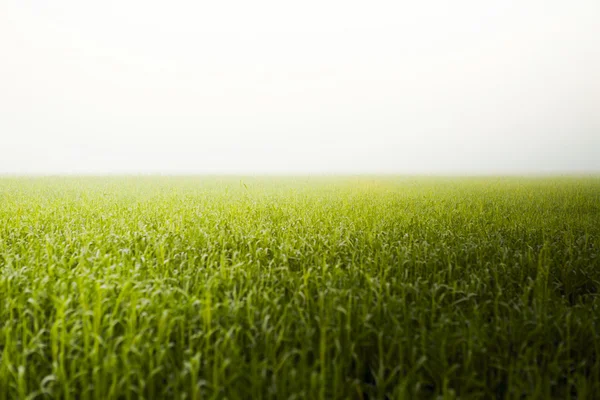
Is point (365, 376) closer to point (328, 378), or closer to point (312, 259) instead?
point (328, 378)

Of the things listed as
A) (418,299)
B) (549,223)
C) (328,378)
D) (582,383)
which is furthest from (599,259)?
(328,378)

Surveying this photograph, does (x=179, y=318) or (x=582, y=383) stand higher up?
(x=179, y=318)

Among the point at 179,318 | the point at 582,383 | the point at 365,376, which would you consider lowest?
the point at 365,376

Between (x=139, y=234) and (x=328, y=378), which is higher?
(x=139, y=234)

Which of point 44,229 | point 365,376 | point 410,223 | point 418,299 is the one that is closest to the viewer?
point 365,376

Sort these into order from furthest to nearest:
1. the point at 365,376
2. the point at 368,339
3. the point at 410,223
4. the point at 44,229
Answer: the point at 410,223
the point at 44,229
the point at 368,339
the point at 365,376

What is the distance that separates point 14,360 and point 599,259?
10.2 m

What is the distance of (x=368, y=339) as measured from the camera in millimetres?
4988

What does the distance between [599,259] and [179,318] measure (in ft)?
27.9

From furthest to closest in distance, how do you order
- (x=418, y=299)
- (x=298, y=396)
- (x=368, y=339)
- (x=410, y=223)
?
(x=410, y=223) < (x=418, y=299) < (x=368, y=339) < (x=298, y=396)

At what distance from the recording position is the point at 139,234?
32.0 feet

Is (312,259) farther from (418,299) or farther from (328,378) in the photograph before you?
(328,378)

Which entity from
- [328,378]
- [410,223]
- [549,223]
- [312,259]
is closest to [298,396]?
[328,378]

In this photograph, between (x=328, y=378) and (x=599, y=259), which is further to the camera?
(x=599, y=259)
